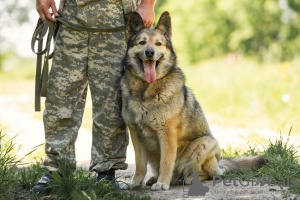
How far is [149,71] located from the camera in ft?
12.6

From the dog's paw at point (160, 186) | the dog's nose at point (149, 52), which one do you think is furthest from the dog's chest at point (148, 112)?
the dog's paw at point (160, 186)

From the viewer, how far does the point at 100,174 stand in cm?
391

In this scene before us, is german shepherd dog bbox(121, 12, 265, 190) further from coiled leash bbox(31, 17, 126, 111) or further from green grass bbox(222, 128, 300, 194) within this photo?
coiled leash bbox(31, 17, 126, 111)

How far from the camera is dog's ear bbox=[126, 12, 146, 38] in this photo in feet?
12.3

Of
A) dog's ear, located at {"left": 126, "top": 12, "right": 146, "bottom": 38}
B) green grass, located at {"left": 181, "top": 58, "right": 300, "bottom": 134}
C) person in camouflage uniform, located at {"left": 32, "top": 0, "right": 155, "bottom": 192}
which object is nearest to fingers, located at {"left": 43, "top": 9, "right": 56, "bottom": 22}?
person in camouflage uniform, located at {"left": 32, "top": 0, "right": 155, "bottom": 192}

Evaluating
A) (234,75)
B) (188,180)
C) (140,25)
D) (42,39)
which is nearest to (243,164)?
(188,180)

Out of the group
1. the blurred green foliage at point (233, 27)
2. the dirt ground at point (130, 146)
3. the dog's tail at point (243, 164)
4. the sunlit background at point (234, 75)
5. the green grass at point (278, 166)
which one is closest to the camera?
the dirt ground at point (130, 146)

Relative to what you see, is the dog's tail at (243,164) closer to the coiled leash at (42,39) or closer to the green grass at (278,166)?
the green grass at (278,166)

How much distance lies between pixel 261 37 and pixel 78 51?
18220 mm

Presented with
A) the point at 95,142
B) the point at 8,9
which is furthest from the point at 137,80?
the point at 8,9

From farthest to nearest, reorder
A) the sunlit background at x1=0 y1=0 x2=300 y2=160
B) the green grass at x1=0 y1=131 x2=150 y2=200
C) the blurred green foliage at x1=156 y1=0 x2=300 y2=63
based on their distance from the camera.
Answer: the blurred green foliage at x1=156 y1=0 x2=300 y2=63 → the sunlit background at x1=0 y1=0 x2=300 y2=160 → the green grass at x1=0 y1=131 x2=150 y2=200

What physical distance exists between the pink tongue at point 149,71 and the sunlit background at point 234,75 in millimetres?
565

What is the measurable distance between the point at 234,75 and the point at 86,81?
742 cm

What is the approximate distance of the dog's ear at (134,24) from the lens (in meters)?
3.75
